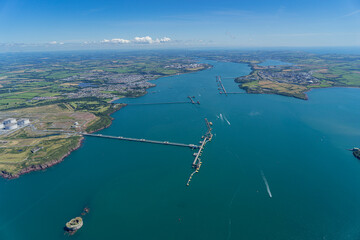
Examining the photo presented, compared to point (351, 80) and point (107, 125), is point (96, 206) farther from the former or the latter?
point (351, 80)

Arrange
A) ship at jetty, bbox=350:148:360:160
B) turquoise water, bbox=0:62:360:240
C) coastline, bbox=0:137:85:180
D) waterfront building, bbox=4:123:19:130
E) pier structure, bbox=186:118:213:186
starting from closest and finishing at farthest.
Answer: turquoise water, bbox=0:62:360:240
coastline, bbox=0:137:85:180
pier structure, bbox=186:118:213:186
ship at jetty, bbox=350:148:360:160
waterfront building, bbox=4:123:19:130

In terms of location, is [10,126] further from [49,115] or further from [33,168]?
[33,168]

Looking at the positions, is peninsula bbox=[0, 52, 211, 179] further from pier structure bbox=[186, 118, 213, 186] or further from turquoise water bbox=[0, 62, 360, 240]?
pier structure bbox=[186, 118, 213, 186]

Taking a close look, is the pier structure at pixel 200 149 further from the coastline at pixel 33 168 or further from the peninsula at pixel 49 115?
the peninsula at pixel 49 115

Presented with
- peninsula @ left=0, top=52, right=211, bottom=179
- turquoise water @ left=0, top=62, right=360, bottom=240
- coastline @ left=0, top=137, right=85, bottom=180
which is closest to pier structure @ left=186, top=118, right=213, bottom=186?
turquoise water @ left=0, top=62, right=360, bottom=240

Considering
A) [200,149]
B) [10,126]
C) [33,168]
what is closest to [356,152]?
[200,149]

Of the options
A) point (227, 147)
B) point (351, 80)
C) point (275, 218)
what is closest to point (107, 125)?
point (227, 147)
